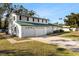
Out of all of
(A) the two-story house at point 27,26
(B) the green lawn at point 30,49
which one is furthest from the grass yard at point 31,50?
(A) the two-story house at point 27,26

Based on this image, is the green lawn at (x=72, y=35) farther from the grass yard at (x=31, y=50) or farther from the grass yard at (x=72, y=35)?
the grass yard at (x=31, y=50)

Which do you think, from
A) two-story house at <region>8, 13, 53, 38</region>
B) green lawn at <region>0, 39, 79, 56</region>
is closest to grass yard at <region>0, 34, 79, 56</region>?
green lawn at <region>0, 39, 79, 56</region>

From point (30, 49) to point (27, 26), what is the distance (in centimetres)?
35

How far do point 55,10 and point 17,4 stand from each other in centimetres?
58

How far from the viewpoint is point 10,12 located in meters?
4.74

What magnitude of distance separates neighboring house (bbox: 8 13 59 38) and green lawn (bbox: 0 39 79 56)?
162mm

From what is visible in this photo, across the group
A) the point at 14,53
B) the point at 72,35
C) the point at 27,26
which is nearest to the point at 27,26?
the point at 27,26

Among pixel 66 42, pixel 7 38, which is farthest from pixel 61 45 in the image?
pixel 7 38

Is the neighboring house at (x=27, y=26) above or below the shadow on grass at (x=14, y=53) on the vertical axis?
above

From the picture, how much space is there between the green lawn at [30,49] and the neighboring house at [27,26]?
0.16m

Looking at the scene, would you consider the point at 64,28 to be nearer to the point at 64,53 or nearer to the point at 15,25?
the point at 64,53

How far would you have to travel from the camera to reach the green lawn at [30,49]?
471cm

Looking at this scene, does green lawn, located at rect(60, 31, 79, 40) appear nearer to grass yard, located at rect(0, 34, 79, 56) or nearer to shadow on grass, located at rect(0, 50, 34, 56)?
grass yard, located at rect(0, 34, 79, 56)

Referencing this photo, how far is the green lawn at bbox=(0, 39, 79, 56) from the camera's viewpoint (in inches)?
185
